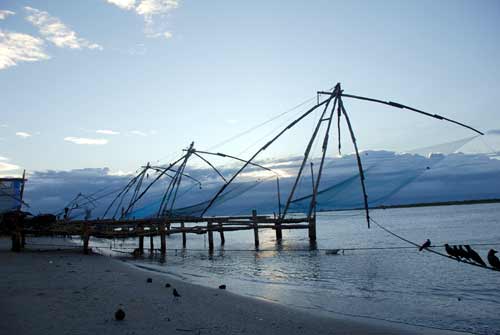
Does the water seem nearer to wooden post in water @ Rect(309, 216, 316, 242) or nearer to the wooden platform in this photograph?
the wooden platform

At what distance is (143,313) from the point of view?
4816 mm

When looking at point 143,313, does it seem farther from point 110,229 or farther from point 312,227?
point 312,227

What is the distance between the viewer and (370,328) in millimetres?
4941

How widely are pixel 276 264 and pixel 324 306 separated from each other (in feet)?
23.6

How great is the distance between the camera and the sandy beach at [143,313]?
412 centimetres

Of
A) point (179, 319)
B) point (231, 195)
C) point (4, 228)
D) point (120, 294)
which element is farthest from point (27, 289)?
point (231, 195)

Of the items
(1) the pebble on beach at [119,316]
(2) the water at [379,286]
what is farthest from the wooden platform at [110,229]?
(1) the pebble on beach at [119,316]

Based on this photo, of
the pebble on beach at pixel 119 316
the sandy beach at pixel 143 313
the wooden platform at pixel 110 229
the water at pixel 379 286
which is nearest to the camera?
the sandy beach at pixel 143 313

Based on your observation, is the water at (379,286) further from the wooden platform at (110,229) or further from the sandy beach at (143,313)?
the wooden platform at (110,229)

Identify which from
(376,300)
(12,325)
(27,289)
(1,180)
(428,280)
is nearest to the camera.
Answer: (12,325)

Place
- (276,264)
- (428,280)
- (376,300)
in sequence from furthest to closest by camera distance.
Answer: (276,264) → (428,280) → (376,300)

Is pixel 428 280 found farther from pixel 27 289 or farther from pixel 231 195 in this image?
pixel 231 195

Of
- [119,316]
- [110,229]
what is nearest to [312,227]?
[110,229]

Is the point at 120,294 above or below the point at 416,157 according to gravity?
below
